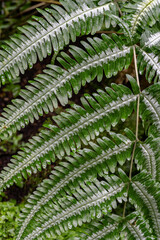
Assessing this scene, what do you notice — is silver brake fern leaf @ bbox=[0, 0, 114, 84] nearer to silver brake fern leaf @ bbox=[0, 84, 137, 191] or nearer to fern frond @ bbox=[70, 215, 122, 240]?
silver brake fern leaf @ bbox=[0, 84, 137, 191]

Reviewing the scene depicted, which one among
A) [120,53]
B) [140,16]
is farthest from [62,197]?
[140,16]

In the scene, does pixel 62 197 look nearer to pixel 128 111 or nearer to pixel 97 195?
pixel 97 195

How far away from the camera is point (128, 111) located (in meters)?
1.77

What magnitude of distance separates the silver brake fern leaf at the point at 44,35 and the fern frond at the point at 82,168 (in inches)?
31.9

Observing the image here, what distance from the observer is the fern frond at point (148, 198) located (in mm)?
1699

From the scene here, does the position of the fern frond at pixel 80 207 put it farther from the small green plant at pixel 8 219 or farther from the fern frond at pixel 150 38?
the fern frond at pixel 150 38

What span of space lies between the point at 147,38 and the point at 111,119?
0.71 m

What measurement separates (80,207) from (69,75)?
39.4 inches

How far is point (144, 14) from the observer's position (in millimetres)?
1835

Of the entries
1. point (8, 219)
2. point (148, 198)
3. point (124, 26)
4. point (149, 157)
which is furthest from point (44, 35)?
point (8, 219)

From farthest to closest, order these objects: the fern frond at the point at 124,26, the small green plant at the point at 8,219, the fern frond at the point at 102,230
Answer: the small green plant at the point at 8,219
the fern frond at the point at 102,230
the fern frond at the point at 124,26

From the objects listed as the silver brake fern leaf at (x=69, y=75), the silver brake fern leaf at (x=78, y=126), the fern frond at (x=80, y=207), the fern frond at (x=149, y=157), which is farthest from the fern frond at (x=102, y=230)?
the silver brake fern leaf at (x=69, y=75)

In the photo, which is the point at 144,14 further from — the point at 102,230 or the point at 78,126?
the point at 102,230

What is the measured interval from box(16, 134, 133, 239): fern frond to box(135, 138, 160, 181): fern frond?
90 mm
